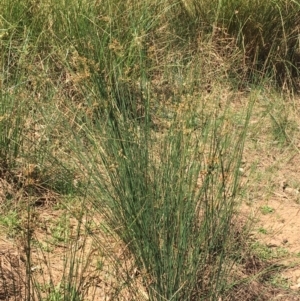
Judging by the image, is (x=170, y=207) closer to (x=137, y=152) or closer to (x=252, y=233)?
(x=137, y=152)

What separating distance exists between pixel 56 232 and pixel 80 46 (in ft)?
4.69

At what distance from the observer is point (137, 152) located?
307 centimetres

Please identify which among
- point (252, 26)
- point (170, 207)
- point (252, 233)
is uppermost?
point (170, 207)

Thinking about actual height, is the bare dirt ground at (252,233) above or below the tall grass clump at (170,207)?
below

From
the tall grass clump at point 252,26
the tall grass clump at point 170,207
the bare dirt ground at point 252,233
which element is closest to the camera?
the tall grass clump at point 170,207

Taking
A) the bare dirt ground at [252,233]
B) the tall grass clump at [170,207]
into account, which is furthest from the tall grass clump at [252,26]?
the tall grass clump at [170,207]

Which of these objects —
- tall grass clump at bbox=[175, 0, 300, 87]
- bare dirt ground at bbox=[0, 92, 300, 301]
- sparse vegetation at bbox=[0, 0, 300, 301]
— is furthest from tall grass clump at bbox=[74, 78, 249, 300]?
tall grass clump at bbox=[175, 0, 300, 87]

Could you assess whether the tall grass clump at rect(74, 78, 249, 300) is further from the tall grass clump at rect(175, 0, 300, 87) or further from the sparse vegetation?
the tall grass clump at rect(175, 0, 300, 87)

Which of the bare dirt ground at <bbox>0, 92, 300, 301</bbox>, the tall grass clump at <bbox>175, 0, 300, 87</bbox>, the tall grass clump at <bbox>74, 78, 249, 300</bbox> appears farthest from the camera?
the tall grass clump at <bbox>175, 0, 300, 87</bbox>

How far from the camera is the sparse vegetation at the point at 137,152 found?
109 inches

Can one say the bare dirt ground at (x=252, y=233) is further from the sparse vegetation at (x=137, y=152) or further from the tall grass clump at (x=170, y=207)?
the tall grass clump at (x=170, y=207)

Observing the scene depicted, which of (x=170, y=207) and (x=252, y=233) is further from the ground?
(x=170, y=207)

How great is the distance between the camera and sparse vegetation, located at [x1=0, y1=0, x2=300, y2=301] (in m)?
2.78

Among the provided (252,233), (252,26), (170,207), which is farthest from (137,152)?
(252,26)
